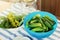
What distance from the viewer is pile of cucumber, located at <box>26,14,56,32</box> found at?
3.12ft

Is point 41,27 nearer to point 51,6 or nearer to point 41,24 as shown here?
point 41,24

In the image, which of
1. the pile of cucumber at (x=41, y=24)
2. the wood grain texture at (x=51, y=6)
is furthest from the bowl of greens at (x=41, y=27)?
the wood grain texture at (x=51, y=6)

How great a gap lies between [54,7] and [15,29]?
1.60m

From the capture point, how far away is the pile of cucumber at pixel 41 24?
0.95 metres

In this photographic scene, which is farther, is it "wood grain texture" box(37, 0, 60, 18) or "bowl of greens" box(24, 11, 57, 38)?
"wood grain texture" box(37, 0, 60, 18)

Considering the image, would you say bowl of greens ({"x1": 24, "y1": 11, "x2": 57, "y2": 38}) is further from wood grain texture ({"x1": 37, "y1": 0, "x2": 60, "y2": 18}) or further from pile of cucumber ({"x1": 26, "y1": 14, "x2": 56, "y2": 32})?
wood grain texture ({"x1": 37, "y1": 0, "x2": 60, "y2": 18})

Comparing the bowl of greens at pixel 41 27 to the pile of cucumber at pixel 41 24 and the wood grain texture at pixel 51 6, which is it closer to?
the pile of cucumber at pixel 41 24

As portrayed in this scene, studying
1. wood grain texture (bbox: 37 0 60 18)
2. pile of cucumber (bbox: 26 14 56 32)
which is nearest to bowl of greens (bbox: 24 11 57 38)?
pile of cucumber (bbox: 26 14 56 32)

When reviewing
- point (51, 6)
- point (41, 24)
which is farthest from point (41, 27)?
point (51, 6)

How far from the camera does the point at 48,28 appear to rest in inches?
38.1

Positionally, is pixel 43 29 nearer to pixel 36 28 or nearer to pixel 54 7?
pixel 36 28

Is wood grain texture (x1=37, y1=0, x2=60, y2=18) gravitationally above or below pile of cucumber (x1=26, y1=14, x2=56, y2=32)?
below

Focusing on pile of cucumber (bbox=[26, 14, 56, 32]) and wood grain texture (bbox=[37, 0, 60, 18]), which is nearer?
pile of cucumber (bbox=[26, 14, 56, 32])

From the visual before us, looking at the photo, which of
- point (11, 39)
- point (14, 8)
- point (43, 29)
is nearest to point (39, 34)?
point (43, 29)
